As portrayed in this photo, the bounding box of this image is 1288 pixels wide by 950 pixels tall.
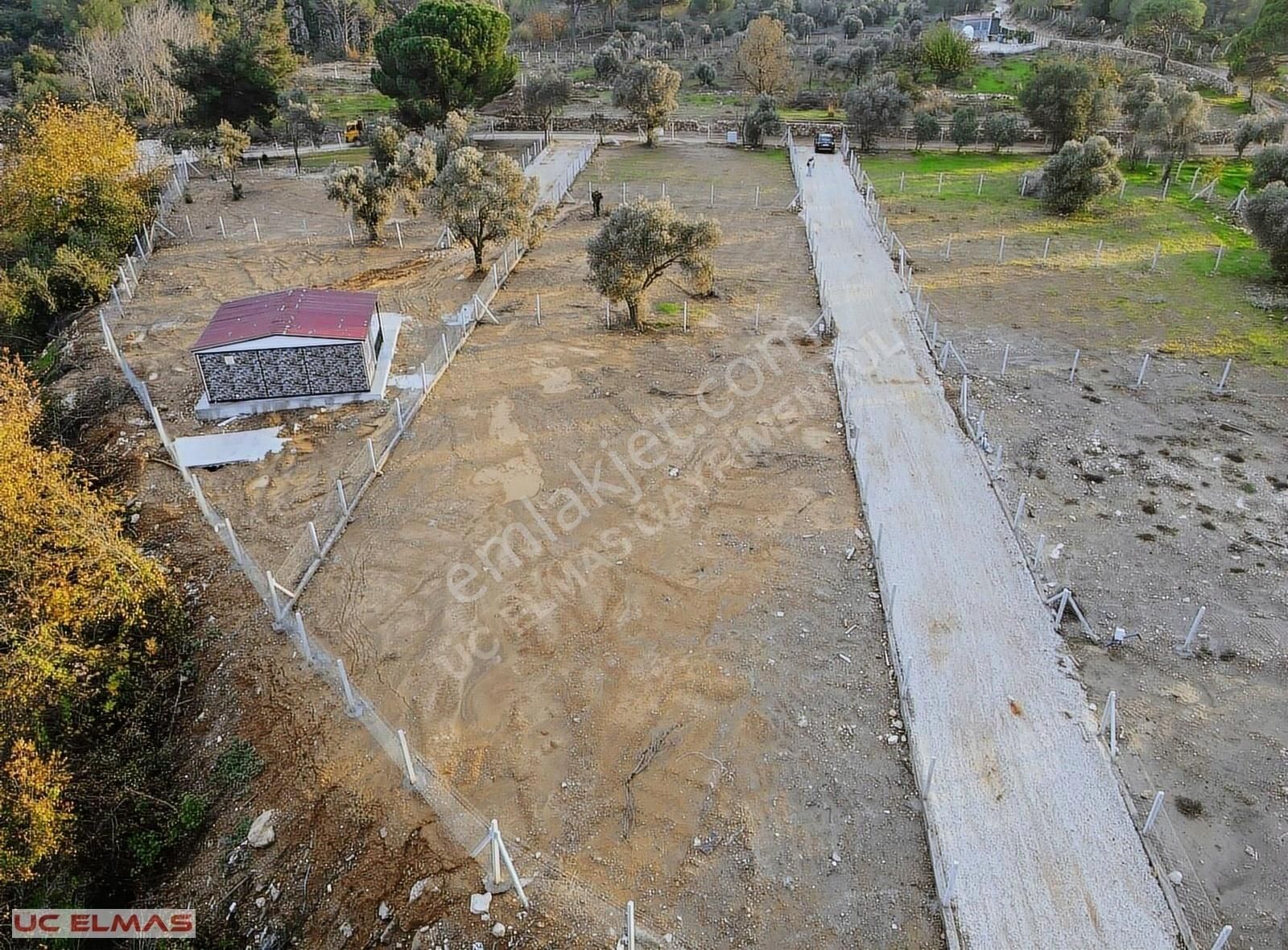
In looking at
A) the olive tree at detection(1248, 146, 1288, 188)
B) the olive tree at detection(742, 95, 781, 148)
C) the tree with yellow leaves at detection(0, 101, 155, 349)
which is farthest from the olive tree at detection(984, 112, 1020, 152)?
the tree with yellow leaves at detection(0, 101, 155, 349)

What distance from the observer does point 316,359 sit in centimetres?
2111

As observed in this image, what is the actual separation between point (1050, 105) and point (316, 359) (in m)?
41.8

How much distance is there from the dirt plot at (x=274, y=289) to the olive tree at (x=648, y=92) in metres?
18.6

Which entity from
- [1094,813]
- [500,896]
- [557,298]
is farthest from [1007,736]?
[557,298]

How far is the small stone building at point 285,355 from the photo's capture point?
20.7 metres

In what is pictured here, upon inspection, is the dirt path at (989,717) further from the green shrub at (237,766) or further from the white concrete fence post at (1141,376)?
the green shrub at (237,766)

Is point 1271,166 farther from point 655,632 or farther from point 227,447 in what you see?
point 227,447

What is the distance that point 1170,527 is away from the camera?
16266 millimetres

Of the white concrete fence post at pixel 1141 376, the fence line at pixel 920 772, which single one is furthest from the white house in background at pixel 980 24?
the fence line at pixel 920 772

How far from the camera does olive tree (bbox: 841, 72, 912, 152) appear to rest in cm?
4612

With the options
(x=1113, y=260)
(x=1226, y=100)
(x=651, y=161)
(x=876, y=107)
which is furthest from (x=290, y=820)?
(x=1226, y=100)

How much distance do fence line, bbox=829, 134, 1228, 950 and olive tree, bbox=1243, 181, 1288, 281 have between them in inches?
369

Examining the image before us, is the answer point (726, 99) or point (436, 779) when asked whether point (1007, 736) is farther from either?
point (726, 99)

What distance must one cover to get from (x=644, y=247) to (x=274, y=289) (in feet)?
45.2
